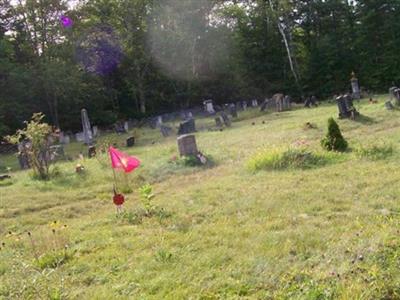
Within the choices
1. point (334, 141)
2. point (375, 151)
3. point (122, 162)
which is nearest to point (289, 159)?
point (334, 141)

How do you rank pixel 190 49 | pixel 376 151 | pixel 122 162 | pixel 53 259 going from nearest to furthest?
pixel 53 259 → pixel 122 162 → pixel 376 151 → pixel 190 49

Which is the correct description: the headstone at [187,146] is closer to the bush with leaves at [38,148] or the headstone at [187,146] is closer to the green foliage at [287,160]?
the green foliage at [287,160]

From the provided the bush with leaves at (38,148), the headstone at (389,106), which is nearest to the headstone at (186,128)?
the headstone at (389,106)

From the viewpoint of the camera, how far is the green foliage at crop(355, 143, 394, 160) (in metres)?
9.30

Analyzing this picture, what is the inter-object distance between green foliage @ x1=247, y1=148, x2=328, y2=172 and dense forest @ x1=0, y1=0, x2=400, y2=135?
2334cm

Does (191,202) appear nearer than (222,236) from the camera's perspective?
No

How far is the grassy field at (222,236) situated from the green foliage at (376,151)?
0.12 ft

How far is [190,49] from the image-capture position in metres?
35.9

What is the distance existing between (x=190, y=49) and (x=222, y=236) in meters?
31.7

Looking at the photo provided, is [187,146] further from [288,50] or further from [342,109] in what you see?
[288,50]

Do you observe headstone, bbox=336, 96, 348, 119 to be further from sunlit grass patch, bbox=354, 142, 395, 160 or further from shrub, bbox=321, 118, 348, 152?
sunlit grass patch, bbox=354, 142, 395, 160

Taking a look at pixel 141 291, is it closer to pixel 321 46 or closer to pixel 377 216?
pixel 377 216

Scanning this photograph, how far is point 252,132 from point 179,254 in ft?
39.3

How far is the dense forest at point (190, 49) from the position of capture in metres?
31.8
